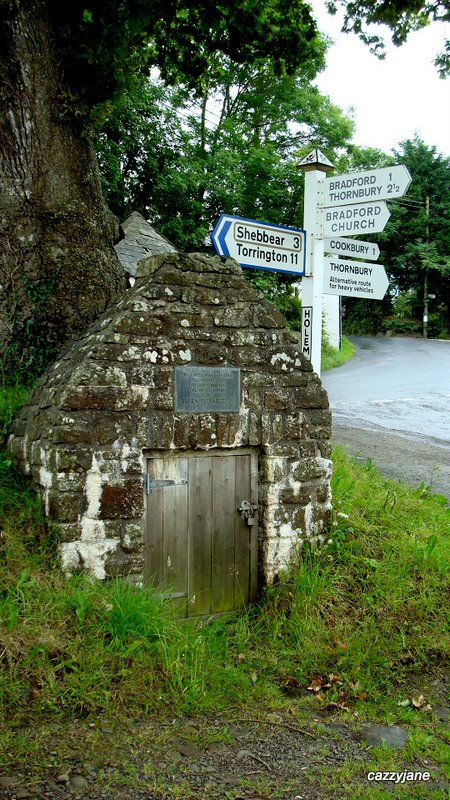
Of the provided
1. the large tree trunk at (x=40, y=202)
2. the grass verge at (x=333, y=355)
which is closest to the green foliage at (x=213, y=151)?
the grass verge at (x=333, y=355)

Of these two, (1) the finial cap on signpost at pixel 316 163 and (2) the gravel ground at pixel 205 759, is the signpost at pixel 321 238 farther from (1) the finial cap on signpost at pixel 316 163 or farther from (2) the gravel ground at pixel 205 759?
(2) the gravel ground at pixel 205 759

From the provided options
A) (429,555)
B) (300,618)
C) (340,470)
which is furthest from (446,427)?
(300,618)

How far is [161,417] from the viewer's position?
4988mm

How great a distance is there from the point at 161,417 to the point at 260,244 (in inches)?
70.7

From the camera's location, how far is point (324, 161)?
6223 millimetres

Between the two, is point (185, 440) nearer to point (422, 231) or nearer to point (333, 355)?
point (333, 355)

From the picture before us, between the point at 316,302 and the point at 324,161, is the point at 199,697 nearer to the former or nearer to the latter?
the point at 316,302

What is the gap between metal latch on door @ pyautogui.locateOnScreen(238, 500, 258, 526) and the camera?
5.48 m

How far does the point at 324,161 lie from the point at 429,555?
365cm

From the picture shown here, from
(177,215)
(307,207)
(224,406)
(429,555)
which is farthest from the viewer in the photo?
(177,215)

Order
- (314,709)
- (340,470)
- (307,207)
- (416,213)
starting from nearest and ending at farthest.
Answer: (314,709)
(307,207)
(340,470)
(416,213)

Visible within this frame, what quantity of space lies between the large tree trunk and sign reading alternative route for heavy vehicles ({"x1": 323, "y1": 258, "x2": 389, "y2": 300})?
2191mm

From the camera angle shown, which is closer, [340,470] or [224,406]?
[224,406]

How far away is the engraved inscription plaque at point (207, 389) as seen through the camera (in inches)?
201
